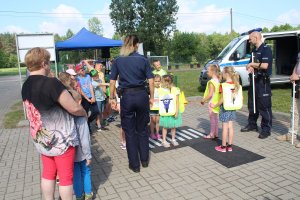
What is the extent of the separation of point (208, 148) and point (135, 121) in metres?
1.66

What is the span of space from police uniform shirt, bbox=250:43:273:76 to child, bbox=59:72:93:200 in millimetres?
3956

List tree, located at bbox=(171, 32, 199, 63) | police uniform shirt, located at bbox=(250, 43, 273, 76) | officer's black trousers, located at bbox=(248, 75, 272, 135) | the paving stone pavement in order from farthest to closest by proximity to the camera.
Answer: tree, located at bbox=(171, 32, 199, 63) → officer's black trousers, located at bbox=(248, 75, 272, 135) → police uniform shirt, located at bbox=(250, 43, 273, 76) → the paving stone pavement

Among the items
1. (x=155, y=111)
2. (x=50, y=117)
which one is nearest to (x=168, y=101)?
(x=155, y=111)

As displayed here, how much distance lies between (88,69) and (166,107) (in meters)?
2.77

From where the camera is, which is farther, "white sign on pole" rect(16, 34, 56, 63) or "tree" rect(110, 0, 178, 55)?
A: "tree" rect(110, 0, 178, 55)

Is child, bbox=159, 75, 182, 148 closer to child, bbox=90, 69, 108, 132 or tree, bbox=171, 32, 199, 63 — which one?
child, bbox=90, 69, 108, 132

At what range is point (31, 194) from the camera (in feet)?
13.2

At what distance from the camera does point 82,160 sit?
3.38 metres

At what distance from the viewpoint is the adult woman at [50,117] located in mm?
2758

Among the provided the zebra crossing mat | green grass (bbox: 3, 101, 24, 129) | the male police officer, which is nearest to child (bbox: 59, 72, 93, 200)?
the zebra crossing mat

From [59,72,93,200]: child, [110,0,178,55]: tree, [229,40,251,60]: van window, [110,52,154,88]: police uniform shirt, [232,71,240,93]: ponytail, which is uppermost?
[110,0,178,55]: tree

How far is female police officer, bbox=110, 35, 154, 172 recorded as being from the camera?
439cm

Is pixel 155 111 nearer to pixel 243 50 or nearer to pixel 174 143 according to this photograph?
pixel 174 143

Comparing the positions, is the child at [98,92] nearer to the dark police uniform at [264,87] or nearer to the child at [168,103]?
the child at [168,103]
